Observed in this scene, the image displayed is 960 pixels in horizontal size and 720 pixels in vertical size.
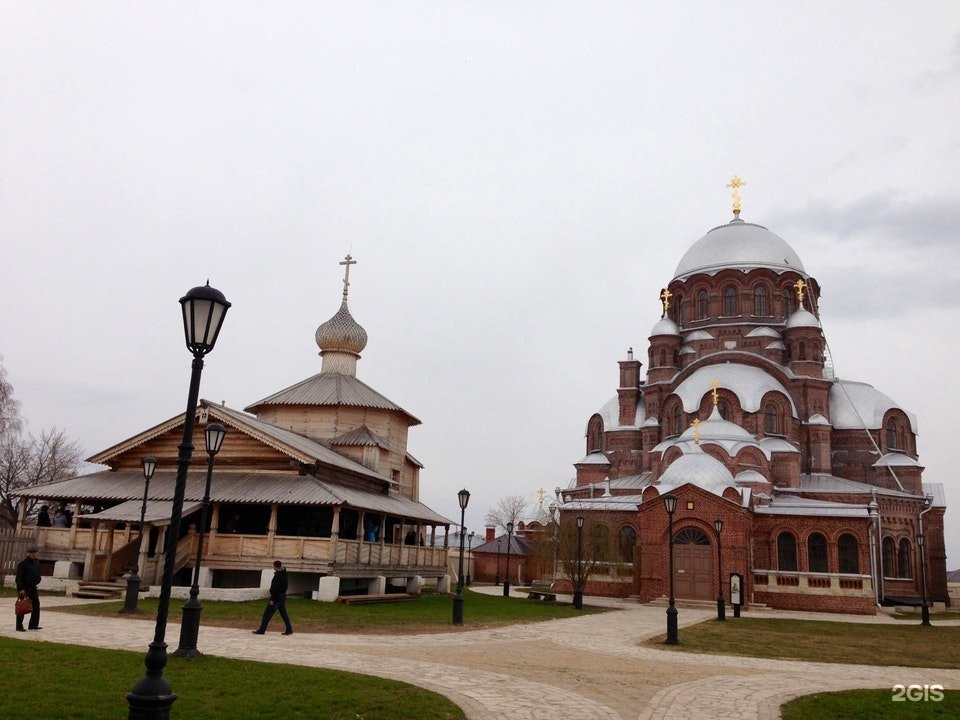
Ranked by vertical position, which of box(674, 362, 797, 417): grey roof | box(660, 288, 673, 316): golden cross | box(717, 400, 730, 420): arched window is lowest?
box(717, 400, 730, 420): arched window

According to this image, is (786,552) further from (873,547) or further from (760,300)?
(760,300)

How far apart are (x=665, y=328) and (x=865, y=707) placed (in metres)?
38.9

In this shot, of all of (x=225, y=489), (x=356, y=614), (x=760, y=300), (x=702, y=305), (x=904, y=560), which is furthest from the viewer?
(x=702, y=305)

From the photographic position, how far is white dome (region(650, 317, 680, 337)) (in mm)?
47469

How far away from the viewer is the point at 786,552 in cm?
3428

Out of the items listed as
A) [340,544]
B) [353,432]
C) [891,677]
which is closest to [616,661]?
[891,677]

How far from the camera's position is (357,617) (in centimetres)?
1894

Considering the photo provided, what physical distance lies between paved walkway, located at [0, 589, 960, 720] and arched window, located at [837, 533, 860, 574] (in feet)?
65.7

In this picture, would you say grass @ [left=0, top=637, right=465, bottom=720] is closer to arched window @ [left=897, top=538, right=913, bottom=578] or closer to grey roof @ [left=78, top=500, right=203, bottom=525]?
grey roof @ [left=78, top=500, right=203, bottom=525]

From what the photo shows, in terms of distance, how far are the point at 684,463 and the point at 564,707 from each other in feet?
89.2

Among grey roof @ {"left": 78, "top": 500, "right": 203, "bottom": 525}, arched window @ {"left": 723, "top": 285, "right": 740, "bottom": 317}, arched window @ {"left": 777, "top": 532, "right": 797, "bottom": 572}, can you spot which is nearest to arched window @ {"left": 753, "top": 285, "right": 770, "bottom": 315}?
arched window @ {"left": 723, "top": 285, "right": 740, "bottom": 317}

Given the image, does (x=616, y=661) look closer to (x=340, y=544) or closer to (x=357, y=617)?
(x=357, y=617)

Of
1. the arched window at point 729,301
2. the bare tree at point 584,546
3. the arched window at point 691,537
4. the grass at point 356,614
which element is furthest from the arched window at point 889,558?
the grass at point 356,614

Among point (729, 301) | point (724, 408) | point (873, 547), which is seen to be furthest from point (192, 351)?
point (729, 301)
